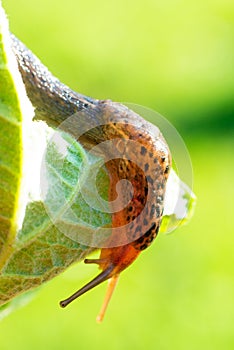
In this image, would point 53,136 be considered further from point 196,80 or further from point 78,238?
point 196,80


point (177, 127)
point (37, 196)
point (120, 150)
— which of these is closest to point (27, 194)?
point (37, 196)

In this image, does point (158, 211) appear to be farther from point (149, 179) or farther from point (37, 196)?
point (37, 196)

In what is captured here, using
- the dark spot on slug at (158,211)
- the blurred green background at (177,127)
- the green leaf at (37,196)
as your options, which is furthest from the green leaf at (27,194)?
the blurred green background at (177,127)

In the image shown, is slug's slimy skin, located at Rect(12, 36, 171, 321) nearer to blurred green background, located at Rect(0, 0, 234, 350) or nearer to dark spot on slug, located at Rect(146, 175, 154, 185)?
dark spot on slug, located at Rect(146, 175, 154, 185)

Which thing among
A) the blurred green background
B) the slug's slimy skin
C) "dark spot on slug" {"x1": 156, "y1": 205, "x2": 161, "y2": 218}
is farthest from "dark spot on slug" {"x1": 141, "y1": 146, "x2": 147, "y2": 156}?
the blurred green background

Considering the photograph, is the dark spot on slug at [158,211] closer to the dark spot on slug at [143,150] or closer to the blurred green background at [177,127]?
the dark spot on slug at [143,150]

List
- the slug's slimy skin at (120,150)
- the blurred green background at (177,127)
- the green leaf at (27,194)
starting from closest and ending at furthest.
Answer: the green leaf at (27,194) → the slug's slimy skin at (120,150) → the blurred green background at (177,127)

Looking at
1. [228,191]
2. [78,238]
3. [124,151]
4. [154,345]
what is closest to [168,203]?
[124,151]
